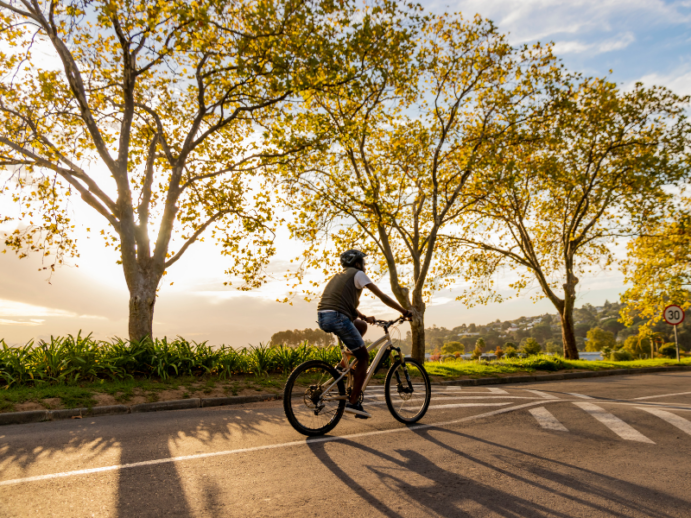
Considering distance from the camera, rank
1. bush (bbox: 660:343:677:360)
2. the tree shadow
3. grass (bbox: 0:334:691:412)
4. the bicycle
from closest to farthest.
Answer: the tree shadow < the bicycle < grass (bbox: 0:334:691:412) < bush (bbox: 660:343:677:360)

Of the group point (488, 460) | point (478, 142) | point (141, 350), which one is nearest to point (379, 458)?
point (488, 460)

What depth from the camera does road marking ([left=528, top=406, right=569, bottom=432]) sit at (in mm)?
5707

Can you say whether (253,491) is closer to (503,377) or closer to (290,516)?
(290,516)

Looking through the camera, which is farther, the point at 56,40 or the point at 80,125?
the point at 80,125

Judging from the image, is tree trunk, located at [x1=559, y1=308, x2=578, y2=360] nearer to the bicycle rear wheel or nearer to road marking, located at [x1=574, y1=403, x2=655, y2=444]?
road marking, located at [x1=574, y1=403, x2=655, y2=444]

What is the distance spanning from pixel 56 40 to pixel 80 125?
3.19 metres

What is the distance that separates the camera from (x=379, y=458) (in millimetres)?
4312

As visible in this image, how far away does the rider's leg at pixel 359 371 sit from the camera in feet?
17.3

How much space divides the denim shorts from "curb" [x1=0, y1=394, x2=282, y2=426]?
3.87 metres

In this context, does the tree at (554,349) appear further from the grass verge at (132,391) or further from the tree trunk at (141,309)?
the tree trunk at (141,309)

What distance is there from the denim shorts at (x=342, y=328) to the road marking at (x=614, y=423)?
331 centimetres

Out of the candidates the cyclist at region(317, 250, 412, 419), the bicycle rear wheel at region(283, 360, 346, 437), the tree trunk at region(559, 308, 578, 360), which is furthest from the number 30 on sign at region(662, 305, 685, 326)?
the bicycle rear wheel at region(283, 360, 346, 437)

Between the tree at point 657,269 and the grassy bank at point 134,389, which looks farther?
the tree at point 657,269

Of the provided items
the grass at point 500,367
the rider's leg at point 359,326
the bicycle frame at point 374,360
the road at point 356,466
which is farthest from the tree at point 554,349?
the rider's leg at point 359,326
